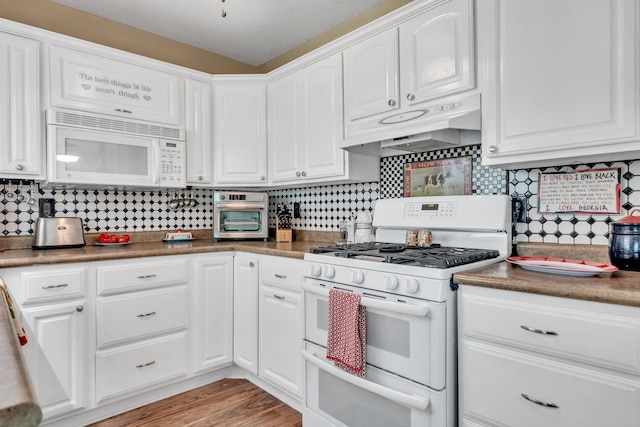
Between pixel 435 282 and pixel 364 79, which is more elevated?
pixel 364 79

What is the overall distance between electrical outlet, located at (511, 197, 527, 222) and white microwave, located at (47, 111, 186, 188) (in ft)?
7.05

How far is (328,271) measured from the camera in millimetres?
1818

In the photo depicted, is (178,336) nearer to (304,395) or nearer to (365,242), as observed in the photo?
(304,395)

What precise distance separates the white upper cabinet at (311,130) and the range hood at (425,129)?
159mm

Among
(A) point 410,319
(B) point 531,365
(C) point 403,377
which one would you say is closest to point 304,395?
(C) point 403,377

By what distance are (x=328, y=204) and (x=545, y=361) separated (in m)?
1.87

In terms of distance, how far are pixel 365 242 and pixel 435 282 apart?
915 mm

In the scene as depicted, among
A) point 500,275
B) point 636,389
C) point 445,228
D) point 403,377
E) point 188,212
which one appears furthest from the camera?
point 188,212

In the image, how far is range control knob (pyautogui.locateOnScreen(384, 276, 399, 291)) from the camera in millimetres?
1540

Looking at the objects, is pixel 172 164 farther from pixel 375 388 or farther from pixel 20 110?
pixel 375 388

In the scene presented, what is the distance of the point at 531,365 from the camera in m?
1.27

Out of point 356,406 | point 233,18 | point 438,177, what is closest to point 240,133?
point 233,18

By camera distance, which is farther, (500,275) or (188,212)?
(188,212)

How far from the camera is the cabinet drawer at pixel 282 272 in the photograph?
2.16 m
